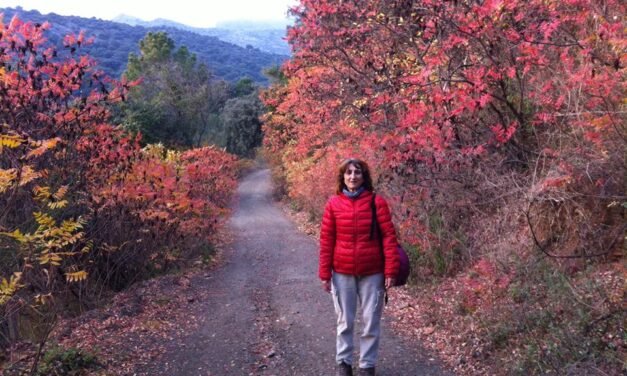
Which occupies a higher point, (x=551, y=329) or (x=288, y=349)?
(x=551, y=329)

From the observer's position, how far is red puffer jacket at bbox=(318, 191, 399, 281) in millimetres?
4711

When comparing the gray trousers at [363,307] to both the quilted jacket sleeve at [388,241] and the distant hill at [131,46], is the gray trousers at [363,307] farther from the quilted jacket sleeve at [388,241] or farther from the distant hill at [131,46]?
the distant hill at [131,46]

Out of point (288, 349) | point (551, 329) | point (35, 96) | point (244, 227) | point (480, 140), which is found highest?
point (35, 96)

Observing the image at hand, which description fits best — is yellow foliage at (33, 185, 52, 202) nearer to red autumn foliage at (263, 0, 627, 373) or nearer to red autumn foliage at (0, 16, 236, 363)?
red autumn foliage at (0, 16, 236, 363)

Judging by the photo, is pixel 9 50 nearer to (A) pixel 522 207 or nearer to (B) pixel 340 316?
(B) pixel 340 316

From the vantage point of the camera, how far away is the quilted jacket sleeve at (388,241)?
466 cm

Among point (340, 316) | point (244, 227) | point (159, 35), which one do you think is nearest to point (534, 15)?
point (340, 316)

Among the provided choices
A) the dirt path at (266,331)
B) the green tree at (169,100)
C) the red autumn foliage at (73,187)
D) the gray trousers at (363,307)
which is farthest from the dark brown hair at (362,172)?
the green tree at (169,100)

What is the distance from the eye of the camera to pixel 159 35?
169 feet

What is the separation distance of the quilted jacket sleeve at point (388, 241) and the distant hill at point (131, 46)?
74183 millimetres

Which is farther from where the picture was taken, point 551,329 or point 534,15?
point 534,15

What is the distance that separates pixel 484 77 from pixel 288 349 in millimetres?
4718

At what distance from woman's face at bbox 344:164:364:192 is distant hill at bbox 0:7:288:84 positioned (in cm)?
7403

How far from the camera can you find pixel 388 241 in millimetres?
4707
